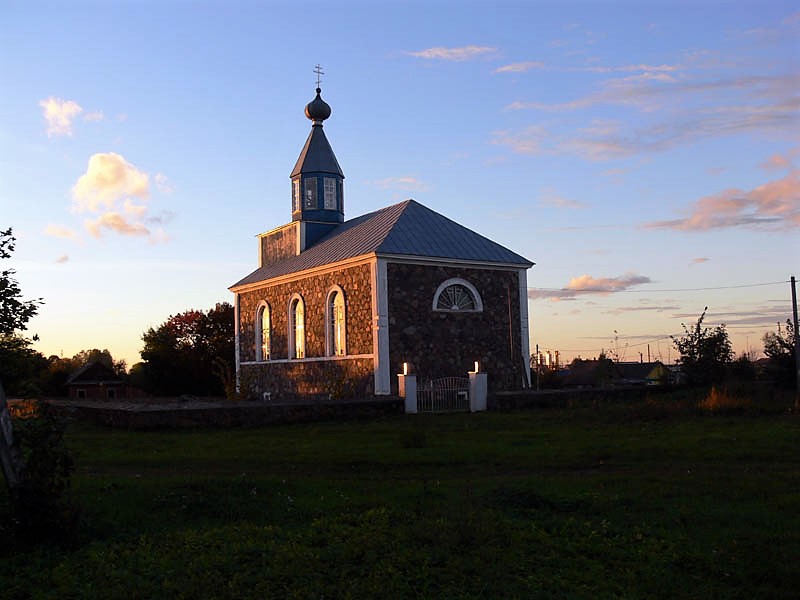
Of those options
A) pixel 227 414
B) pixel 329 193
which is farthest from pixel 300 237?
pixel 227 414

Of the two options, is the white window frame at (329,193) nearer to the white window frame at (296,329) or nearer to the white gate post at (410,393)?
the white window frame at (296,329)

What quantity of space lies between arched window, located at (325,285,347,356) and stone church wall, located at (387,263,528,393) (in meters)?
2.51

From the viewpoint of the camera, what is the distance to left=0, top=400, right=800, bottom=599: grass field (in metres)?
6.43

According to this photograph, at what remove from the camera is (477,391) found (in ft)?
73.0

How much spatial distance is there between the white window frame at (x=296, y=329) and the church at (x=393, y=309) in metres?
0.04

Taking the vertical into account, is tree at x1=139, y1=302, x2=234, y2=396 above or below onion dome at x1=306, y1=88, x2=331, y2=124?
below

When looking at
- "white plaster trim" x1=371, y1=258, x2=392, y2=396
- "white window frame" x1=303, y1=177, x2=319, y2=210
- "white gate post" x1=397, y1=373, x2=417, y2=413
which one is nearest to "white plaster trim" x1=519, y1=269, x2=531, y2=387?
"white plaster trim" x1=371, y1=258, x2=392, y2=396

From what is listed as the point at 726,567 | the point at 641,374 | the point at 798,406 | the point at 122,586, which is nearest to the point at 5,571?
the point at 122,586

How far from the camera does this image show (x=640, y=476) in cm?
1029

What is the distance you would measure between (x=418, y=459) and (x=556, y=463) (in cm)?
201

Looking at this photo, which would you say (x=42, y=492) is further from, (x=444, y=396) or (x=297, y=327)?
(x=297, y=327)

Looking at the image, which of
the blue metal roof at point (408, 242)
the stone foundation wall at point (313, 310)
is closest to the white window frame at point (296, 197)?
the blue metal roof at point (408, 242)

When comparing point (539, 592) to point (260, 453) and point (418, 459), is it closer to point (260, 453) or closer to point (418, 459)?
point (418, 459)

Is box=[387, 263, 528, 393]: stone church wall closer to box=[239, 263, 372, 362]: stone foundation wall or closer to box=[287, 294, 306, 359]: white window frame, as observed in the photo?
box=[239, 263, 372, 362]: stone foundation wall
